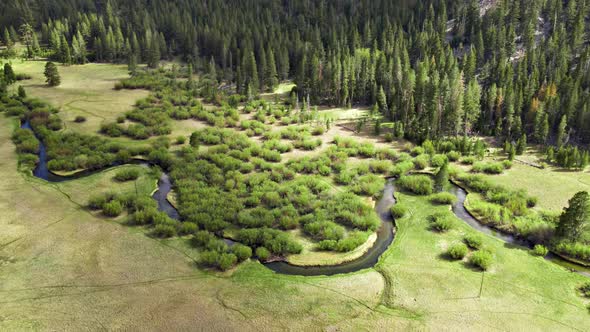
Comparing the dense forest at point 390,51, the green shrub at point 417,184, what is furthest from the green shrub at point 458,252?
the dense forest at point 390,51

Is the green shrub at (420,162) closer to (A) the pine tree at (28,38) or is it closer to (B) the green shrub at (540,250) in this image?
(B) the green shrub at (540,250)

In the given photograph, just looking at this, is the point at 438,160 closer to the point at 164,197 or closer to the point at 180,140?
the point at 164,197

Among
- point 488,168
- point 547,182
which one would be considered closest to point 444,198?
point 488,168

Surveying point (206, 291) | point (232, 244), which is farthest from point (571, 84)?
point (206, 291)

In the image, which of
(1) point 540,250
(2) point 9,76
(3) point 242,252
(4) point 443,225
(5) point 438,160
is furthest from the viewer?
(2) point 9,76

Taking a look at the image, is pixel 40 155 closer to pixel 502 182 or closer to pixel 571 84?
pixel 502 182
